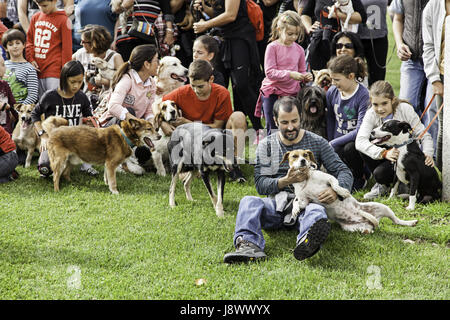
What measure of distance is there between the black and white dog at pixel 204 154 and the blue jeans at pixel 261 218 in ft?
2.13

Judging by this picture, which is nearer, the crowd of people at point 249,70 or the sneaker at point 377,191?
the crowd of people at point 249,70

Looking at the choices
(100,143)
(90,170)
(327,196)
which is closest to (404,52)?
(327,196)

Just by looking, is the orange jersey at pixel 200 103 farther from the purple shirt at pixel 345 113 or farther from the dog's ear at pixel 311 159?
the dog's ear at pixel 311 159

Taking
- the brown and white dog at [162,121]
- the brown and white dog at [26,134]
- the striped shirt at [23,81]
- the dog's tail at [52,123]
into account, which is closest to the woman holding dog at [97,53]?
the striped shirt at [23,81]

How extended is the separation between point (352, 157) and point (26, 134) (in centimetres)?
413

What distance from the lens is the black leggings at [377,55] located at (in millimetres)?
6871

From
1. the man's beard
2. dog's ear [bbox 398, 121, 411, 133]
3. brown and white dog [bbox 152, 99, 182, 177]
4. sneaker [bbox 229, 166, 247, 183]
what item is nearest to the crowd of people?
the man's beard

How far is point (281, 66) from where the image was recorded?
6.48 m

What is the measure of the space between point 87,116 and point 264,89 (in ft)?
7.34

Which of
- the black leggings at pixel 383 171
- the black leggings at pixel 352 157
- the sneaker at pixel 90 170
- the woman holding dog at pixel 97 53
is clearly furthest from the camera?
the woman holding dog at pixel 97 53

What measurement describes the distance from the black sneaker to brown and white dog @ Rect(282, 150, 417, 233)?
394 millimetres

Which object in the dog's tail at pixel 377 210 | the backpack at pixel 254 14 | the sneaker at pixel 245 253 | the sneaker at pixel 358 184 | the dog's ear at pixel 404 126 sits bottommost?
the sneaker at pixel 358 184

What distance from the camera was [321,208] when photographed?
3965 millimetres

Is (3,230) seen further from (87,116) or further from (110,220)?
(87,116)
